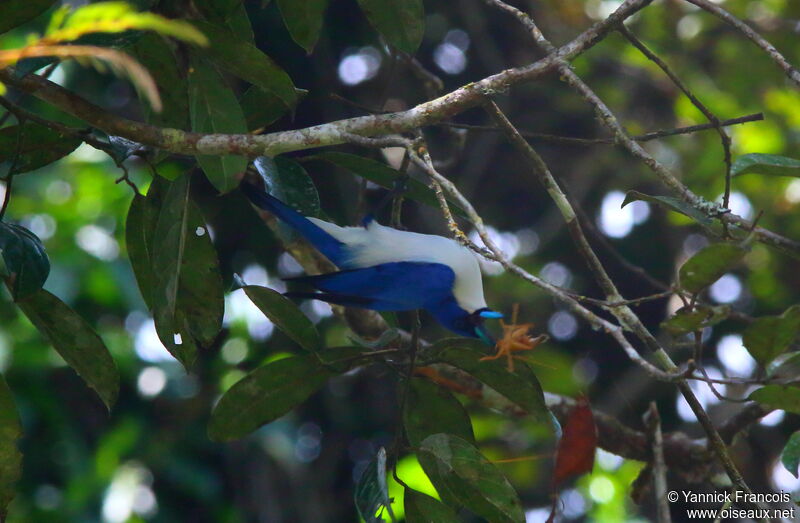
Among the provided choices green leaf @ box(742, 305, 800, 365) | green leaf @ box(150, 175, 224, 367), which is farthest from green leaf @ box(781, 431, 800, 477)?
green leaf @ box(150, 175, 224, 367)

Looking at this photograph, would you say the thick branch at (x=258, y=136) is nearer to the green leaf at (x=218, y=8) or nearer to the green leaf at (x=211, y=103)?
the green leaf at (x=211, y=103)

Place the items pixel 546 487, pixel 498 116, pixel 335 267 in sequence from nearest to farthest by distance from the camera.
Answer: pixel 498 116
pixel 335 267
pixel 546 487

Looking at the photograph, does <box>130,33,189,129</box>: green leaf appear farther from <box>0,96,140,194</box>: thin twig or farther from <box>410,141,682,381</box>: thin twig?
<box>410,141,682,381</box>: thin twig

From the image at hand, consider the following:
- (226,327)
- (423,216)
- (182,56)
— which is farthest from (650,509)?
(182,56)

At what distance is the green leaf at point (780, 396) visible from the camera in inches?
79.8

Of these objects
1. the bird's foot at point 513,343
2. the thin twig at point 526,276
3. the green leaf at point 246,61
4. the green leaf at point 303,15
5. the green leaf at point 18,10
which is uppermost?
the thin twig at point 526,276

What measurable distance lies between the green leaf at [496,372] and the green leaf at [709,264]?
1.86 ft

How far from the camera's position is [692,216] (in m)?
2.03

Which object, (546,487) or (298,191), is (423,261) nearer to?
(298,191)

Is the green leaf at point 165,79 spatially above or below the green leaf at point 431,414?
above

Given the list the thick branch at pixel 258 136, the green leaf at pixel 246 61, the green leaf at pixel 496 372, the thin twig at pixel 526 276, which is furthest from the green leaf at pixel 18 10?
the green leaf at pixel 496 372

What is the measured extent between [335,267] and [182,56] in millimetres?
925

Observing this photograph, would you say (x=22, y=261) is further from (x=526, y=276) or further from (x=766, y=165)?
(x=766, y=165)

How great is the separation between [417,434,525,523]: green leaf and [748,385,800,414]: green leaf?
0.61m
